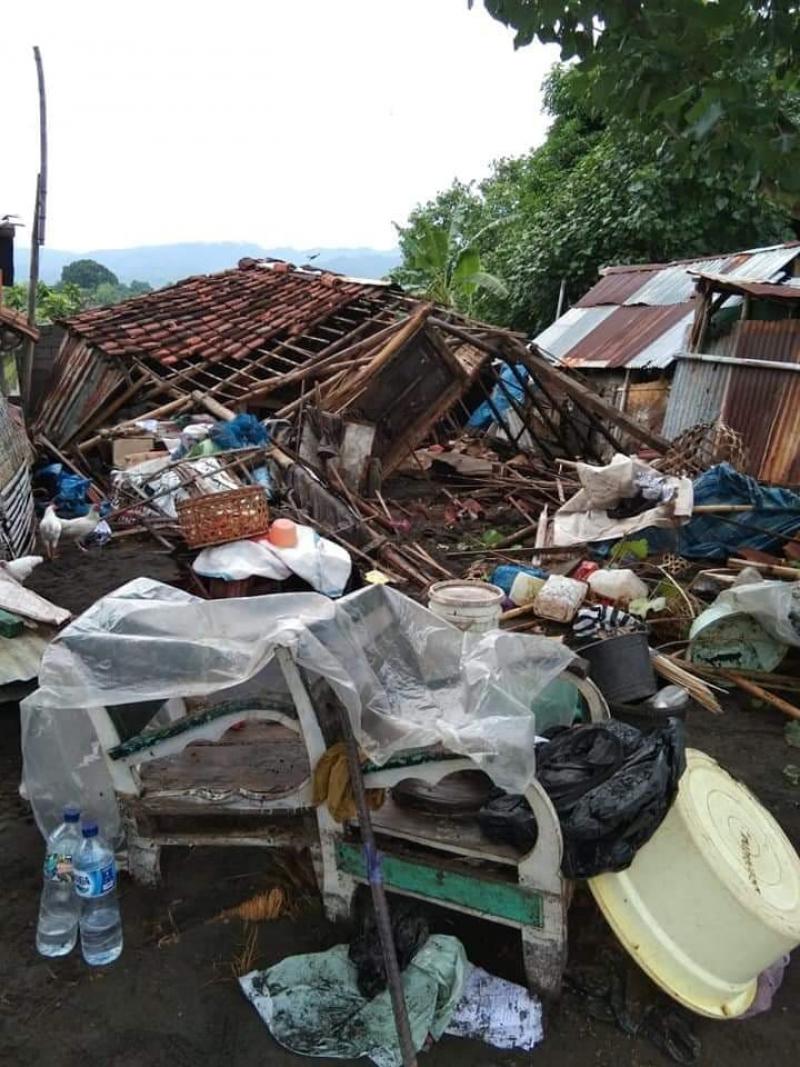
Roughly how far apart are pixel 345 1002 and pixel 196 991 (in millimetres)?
542

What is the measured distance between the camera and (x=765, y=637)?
517cm

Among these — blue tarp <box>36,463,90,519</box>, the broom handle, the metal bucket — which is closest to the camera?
the broom handle

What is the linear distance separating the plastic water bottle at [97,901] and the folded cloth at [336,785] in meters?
0.81

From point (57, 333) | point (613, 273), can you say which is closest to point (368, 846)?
point (57, 333)

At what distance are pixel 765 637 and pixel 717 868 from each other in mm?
3130

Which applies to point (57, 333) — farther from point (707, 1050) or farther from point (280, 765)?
point (707, 1050)

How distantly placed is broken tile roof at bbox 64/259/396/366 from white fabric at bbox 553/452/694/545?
5937 mm

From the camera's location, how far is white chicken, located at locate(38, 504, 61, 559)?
24.0 feet

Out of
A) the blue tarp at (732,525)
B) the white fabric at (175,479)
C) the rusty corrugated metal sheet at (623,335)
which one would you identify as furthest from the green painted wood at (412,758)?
the rusty corrugated metal sheet at (623,335)

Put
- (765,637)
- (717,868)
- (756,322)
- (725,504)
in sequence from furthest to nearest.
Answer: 1. (756,322)
2. (725,504)
3. (765,637)
4. (717,868)

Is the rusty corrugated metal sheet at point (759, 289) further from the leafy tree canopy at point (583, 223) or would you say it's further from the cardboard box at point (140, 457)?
the cardboard box at point (140, 457)

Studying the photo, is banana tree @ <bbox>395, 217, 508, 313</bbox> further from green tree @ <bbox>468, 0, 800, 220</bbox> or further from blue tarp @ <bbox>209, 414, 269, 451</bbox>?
green tree @ <bbox>468, 0, 800, 220</bbox>

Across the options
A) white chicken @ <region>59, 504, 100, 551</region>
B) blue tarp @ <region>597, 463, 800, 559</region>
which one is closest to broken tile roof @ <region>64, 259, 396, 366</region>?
white chicken @ <region>59, 504, 100, 551</region>

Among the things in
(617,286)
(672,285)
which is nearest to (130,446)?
(672,285)
